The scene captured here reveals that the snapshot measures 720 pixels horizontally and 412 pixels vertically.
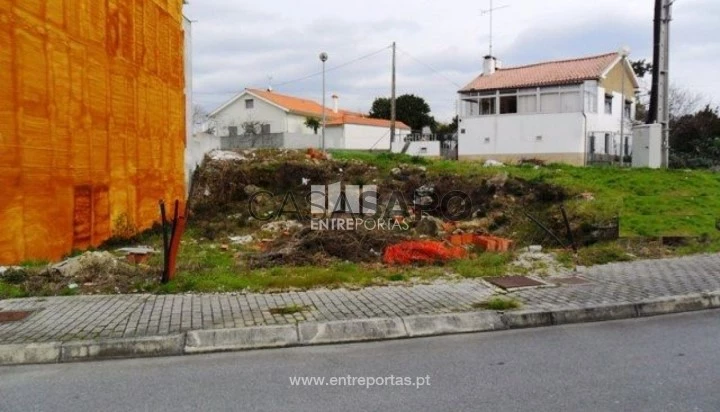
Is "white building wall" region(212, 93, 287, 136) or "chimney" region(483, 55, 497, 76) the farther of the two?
"white building wall" region(212, 93, 287, 136)

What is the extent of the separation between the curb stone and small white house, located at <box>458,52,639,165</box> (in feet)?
88.1

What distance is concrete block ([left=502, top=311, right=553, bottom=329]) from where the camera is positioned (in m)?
6.00

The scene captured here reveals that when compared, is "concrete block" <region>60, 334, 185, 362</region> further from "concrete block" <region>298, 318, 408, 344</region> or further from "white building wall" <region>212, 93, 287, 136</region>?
Answer: "white building wall" <region>212, 93, 287, 136</region>

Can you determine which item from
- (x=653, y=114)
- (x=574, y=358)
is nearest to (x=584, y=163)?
(x=653, y=114)

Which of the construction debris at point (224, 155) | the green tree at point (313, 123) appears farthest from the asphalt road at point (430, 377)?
the green tree at point (313, 123)

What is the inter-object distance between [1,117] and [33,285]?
2549 mm

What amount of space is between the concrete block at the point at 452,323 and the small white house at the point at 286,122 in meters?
39.3

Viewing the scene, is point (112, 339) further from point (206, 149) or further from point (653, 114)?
point (653, 114)

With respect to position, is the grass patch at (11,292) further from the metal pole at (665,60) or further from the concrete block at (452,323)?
the metal pole at (665,60)

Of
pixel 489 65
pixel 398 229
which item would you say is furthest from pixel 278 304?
pixel 489 65

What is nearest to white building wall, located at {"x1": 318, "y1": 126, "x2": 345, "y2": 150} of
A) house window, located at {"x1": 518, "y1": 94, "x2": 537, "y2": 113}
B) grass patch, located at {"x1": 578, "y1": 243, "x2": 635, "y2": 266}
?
house window, located at {"x1": 518, "y1": 94, "x2": 537, "y2": 113}

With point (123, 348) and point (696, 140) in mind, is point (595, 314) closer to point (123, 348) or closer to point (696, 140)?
point (123, 348)

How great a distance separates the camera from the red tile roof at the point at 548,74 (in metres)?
32.3

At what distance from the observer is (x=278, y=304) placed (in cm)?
638
